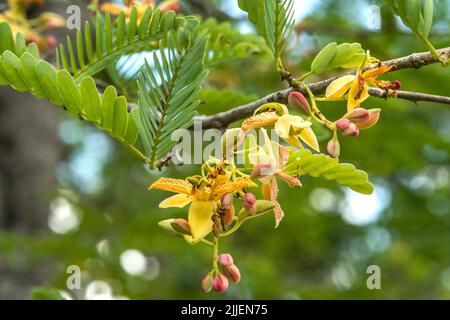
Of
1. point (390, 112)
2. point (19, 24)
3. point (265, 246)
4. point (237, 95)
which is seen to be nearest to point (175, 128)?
point (237, 95)

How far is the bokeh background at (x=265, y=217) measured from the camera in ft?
8.70

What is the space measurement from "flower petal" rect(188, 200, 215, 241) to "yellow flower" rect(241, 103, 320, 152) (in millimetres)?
121

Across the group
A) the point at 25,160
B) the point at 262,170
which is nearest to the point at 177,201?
the point at 262,170

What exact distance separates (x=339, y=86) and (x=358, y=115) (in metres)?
0.06

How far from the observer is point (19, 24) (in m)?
1.79

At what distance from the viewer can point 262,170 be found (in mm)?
860

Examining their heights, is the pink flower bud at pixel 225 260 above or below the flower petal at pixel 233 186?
below

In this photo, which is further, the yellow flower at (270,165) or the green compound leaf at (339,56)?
Result: the green compound leaf at (339,56)

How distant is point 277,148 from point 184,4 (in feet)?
6.15

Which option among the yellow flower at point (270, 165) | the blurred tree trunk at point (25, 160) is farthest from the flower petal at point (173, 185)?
the blurred tree trunk at point (25, 160)

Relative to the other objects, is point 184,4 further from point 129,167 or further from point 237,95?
point 129,167

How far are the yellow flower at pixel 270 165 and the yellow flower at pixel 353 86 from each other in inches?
4.3

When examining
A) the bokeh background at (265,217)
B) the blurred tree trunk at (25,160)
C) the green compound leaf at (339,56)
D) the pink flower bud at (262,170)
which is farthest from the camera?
the blurred tree trunk at (25,160)

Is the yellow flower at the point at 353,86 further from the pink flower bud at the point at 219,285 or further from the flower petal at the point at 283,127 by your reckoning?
the pink flower bud at the point at 219,285
